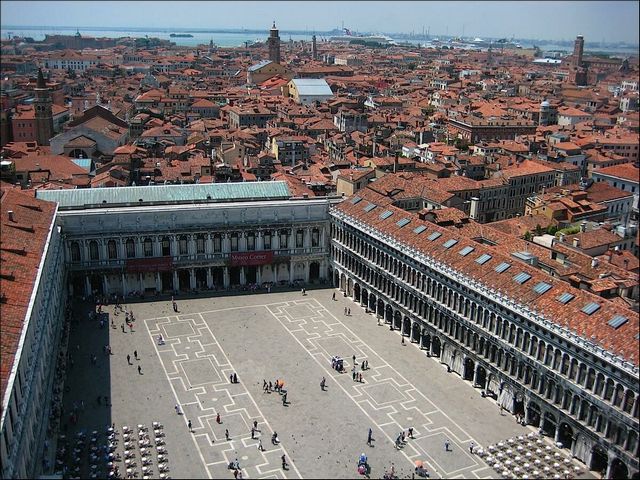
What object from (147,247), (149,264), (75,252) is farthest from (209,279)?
(75,252)

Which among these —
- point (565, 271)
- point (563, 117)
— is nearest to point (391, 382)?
point (565, 271)

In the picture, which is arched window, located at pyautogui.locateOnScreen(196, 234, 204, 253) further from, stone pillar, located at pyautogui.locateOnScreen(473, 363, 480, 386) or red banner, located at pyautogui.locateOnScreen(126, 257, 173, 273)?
stone pillar, located at pyautogui.locateOnScreen(473, 363, 480, 386)

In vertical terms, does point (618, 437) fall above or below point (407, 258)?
below

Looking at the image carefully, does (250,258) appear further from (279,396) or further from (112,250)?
(279,396)

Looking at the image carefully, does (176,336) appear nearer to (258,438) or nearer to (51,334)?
(51,334)

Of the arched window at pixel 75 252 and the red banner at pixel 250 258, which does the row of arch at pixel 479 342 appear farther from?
the arched window at pixel 75 252

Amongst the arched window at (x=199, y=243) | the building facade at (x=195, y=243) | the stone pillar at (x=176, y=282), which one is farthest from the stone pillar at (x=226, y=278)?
the stone pillar at (x=176, y=282)
